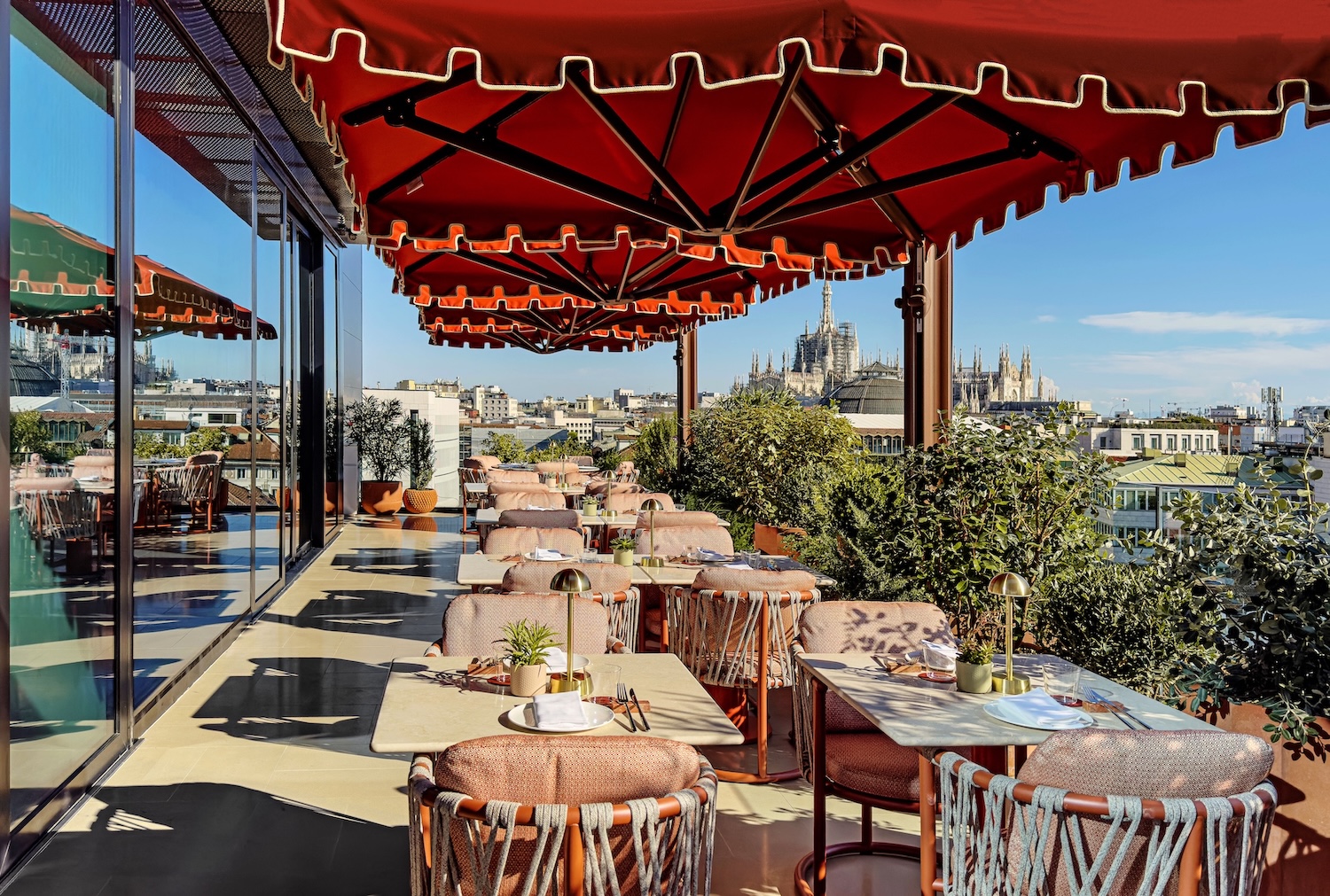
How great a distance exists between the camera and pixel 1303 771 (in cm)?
240

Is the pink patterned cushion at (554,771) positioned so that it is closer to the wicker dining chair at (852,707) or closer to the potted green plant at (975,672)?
the potted green plant at (975,672)

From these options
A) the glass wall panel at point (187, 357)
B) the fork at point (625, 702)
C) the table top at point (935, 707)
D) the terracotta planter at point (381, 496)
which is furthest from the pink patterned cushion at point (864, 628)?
the terracotta planter at point (381, 496)

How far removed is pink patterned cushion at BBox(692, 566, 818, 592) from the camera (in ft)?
13.6

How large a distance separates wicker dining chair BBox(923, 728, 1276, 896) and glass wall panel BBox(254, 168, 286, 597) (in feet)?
21.6

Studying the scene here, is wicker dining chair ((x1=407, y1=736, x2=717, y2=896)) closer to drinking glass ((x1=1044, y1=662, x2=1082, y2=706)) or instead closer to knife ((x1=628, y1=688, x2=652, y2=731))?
knife ((x1=628, y1=688, x2=652, y2=731))

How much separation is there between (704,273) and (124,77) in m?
2.91

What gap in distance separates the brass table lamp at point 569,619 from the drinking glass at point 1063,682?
1.22m

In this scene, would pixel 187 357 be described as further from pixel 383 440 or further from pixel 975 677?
pixel 383 440

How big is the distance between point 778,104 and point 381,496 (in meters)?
12.9

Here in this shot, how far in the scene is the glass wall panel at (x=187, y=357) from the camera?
4.79 metres

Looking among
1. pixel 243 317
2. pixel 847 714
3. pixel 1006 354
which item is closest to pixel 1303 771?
pixel 847 714

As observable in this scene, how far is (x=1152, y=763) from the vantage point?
1862 millimetres

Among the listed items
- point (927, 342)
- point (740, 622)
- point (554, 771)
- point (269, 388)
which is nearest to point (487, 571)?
point (740, 622)

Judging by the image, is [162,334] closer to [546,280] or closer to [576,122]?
[546,280]
